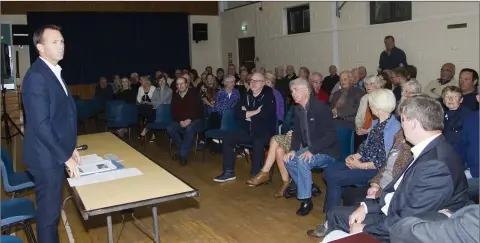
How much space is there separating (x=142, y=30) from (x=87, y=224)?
33.5 ft

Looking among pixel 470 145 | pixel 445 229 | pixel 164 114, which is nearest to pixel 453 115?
pixel 470 145

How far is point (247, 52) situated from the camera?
493 inches

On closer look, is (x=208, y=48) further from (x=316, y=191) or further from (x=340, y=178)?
(x=340, y=178)

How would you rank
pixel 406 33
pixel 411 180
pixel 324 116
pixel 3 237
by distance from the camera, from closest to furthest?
pixel 411 180 → pixel 3 237 → pixel 324 116 → pixel 406 33

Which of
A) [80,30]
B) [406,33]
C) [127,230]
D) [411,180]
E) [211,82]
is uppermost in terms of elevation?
[80,30]

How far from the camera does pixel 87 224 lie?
3828 millimetres

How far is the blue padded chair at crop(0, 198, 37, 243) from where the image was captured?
2676mm

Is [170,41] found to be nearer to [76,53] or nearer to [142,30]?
[142,30]

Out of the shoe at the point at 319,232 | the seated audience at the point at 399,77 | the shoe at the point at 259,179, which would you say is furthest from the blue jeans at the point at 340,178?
the seated audience at the point at 399,77

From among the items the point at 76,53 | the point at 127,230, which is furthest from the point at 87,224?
the point at 76,53

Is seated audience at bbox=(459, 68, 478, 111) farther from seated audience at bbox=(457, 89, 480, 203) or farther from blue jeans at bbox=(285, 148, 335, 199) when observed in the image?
blue jeans at bbox=(285, 148, 335, 199)

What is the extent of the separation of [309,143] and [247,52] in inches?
344

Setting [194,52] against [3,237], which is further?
[194,52]

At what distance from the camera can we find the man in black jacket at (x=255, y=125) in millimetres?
5004
